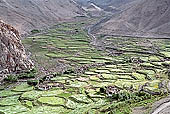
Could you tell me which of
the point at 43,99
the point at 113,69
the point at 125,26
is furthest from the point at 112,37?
the point at 43,99

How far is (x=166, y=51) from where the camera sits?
2948 inches

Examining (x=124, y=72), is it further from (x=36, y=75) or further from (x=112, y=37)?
(x=112, y=37)

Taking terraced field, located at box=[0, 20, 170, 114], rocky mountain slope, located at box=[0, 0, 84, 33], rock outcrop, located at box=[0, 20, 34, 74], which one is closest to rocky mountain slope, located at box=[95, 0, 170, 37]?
terraced field, located at box=[0, 20, 170, 114]

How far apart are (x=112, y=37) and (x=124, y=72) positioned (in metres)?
51.7

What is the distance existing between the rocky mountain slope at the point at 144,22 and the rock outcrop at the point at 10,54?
58.5 meters

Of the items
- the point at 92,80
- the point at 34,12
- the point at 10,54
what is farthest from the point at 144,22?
the point at 92,80

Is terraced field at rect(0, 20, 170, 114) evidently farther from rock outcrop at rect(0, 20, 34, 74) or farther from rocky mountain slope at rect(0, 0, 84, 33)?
rocky mountain slope at rect(0, 0, 84, 33)

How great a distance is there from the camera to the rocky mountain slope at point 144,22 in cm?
10469

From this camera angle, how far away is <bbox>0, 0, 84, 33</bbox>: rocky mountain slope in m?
119

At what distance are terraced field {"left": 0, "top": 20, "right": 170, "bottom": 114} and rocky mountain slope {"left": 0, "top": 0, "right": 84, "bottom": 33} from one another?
35613mm

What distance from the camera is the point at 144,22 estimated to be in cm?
11306

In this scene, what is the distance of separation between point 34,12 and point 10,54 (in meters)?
89.2

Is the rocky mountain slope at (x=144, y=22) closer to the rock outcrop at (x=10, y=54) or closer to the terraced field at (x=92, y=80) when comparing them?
the terraced field at (x=92, y=80)

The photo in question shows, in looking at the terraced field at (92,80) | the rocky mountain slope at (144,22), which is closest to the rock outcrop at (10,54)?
the terraced field at (92,80)
